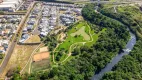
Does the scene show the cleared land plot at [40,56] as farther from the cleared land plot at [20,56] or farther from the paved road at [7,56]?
the paved road at [7,56]

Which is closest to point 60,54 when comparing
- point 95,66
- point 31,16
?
point 95,66

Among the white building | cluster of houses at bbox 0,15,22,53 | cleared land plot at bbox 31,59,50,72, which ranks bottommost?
cleared land plot at bbox 31,59,50,72

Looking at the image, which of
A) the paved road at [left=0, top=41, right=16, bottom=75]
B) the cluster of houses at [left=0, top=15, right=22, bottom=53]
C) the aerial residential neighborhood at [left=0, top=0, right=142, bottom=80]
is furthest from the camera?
the cluster of houses at [left=0, top=15, right=22, bottom=53]

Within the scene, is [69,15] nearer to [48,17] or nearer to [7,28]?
[48,17]

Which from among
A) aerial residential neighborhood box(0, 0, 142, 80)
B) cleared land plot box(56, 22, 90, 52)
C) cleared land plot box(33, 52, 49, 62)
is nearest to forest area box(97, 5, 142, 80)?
aerial residential neighborhood box(0, 0, 142, 80)

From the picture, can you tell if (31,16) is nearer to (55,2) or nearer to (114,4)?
(55,2)

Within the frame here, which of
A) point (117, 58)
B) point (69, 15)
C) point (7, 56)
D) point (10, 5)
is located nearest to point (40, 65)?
A: point (7, 56)

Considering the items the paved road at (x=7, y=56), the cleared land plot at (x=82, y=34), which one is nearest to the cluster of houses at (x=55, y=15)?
the cleared land plot at (x=82, y=34)

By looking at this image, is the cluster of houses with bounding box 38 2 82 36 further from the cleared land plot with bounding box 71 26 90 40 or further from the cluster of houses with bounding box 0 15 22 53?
the cluster of houses with bounding box 0 15 22 53
